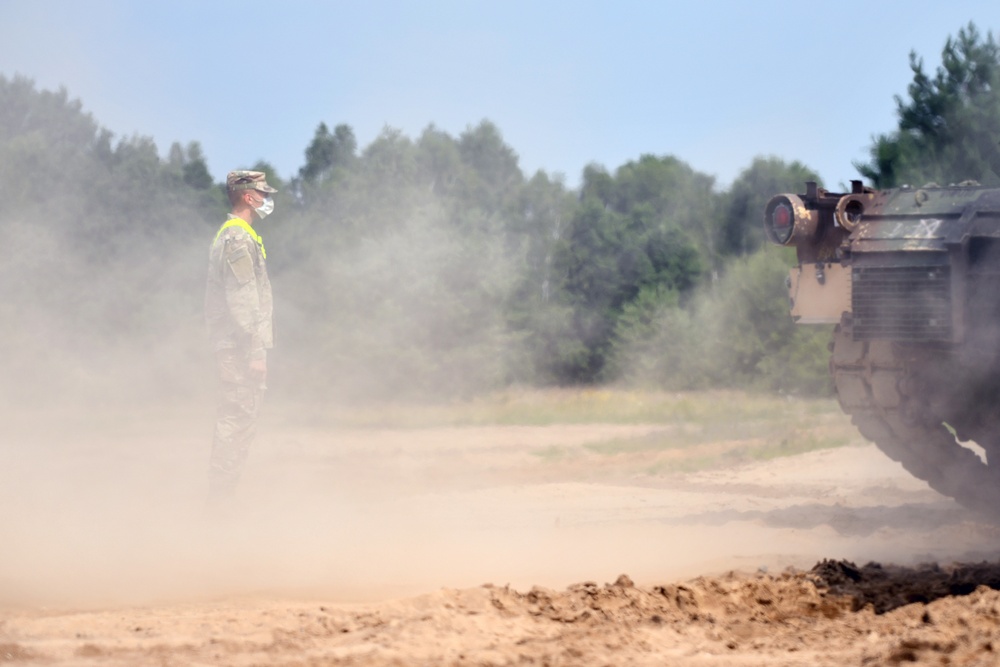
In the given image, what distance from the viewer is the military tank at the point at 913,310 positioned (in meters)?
6.39

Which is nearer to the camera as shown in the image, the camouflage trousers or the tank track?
the camouflage trousers

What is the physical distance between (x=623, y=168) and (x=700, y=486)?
3160cm

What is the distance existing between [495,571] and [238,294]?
1.97m

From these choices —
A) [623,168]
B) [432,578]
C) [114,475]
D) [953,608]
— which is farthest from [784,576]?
[623,168]

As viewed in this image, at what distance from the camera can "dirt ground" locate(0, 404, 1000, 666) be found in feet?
14.1

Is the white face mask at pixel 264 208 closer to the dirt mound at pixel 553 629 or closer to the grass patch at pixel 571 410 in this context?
the dirt mound at pixel 553 629

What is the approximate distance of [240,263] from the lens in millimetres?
6602

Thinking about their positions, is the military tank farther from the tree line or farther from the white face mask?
the tree line

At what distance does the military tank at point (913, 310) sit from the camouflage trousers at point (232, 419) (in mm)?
3186

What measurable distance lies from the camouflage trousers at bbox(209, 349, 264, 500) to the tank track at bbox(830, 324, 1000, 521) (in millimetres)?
3305

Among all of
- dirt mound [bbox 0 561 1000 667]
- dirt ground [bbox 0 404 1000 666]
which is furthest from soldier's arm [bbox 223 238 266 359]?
dirt mound [bbox 0 561 1000 667]

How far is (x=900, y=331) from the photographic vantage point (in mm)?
6613

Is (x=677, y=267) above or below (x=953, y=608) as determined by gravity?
above

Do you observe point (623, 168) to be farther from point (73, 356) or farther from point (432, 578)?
point (432, 578)
